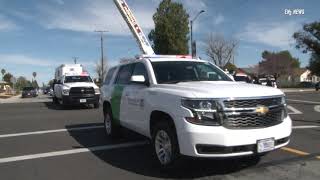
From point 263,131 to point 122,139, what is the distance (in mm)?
4875

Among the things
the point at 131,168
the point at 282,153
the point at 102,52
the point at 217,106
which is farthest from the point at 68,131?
the point at 102,52

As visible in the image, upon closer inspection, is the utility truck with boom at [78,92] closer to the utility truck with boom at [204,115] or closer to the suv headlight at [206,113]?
the utility truck with boom at [204,115]

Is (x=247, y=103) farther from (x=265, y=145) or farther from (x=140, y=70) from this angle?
(x=140, y=70)

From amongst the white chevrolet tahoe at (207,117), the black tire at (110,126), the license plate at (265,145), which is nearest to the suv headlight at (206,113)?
the white chevrolet tahoe at (207,117)

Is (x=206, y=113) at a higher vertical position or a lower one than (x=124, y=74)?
lower

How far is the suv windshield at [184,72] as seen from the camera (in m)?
8.38

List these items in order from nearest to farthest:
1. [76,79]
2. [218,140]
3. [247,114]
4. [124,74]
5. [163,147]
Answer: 1. [218,140]
2. [247,114]
3. [163,147]
4. [124,74]
5. [76,79]

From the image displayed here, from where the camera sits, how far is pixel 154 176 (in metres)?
7.31

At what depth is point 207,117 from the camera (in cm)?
661

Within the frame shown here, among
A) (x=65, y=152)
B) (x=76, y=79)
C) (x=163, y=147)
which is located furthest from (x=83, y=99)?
(x=163, y=147)

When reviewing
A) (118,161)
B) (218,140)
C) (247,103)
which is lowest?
(118,161)

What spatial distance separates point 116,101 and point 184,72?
7.29 feet

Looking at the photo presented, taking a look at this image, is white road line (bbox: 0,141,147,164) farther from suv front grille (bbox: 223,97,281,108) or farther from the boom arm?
the boom arm

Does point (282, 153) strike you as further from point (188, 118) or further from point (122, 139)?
point (122, 139)
